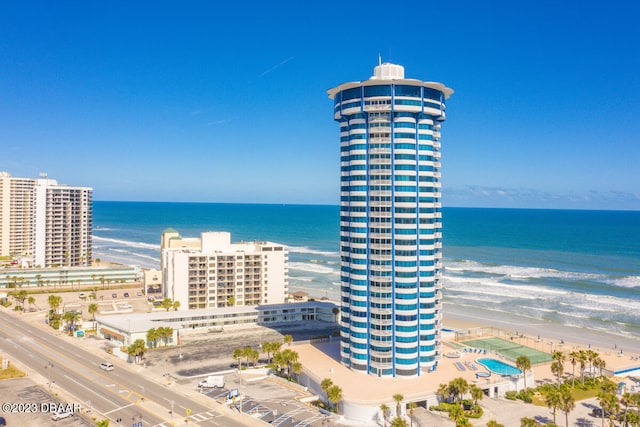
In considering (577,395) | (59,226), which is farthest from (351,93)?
(59,226)

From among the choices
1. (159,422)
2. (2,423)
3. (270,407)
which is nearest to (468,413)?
(270,407)

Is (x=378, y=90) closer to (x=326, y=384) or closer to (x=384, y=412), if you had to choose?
(x=326, y=384)

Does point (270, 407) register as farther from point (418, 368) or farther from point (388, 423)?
point (418, 368)

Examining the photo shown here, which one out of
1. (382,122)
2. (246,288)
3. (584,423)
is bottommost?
(584,423)

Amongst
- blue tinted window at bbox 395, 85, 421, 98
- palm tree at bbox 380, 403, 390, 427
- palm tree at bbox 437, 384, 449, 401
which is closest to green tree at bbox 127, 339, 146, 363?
palm tree at bbox 380, 403, 390, 427

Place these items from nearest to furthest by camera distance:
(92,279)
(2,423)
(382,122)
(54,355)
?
1. (2,423)
2. (382,122)
3. (54,355)
4. (92,279)
